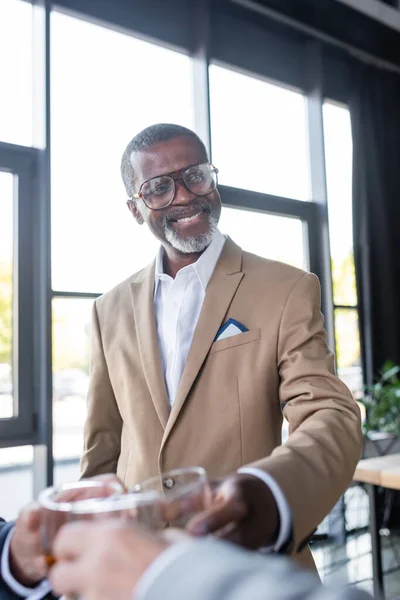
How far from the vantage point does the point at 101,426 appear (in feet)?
5.02

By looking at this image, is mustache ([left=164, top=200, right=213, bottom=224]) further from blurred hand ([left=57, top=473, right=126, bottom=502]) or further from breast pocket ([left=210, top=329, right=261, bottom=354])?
blurred hand ([left=57, top=473, right=126, bottom=502])

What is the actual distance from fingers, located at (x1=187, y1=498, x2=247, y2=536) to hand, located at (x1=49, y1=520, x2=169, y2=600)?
0.36ft

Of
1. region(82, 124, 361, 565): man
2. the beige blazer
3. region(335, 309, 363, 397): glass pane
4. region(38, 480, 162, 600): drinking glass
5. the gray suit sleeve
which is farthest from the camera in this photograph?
region(335, 309, 363, 397): glass pane

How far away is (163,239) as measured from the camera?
1601mm

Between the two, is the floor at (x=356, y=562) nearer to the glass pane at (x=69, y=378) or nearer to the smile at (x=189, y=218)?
the glass pane at (x=69, y=378)

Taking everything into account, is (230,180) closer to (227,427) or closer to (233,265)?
(233,265)

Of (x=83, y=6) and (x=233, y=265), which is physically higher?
(x=83, y=6)

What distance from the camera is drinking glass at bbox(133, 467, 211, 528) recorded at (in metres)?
0.45

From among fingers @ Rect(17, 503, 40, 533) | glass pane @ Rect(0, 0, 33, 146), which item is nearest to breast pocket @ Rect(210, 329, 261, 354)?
fingers @ Rect(17, 503, 40, 533)

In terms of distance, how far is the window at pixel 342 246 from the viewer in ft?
14.9

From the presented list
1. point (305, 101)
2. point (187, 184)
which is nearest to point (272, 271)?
point (187, 184)

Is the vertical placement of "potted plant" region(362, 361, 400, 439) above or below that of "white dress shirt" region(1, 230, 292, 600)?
below

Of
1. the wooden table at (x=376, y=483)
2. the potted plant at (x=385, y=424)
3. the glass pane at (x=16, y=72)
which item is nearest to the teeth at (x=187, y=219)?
the wooden table at (x=376, y=483)

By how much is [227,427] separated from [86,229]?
7.41ft
